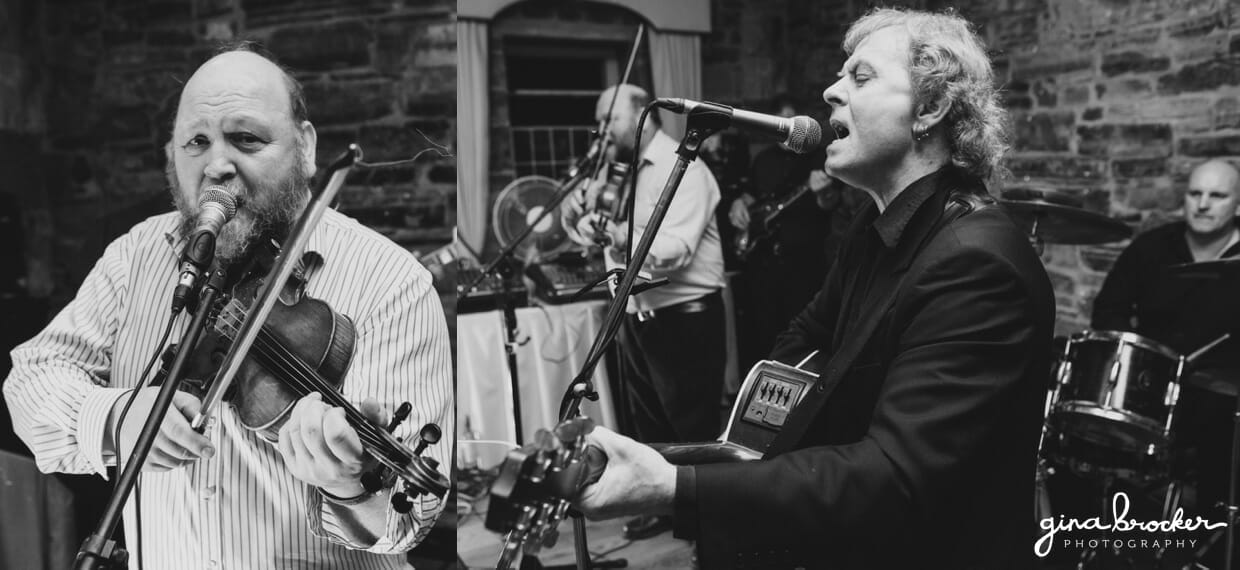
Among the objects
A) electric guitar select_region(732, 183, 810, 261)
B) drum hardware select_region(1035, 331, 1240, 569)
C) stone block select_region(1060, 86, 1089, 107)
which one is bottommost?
drum hardware select_region(1035, 331, 1240, 569)

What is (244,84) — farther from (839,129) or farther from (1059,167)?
(1059,167)

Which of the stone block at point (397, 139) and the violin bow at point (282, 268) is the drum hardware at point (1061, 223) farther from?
the violin bow at point (282, 268)

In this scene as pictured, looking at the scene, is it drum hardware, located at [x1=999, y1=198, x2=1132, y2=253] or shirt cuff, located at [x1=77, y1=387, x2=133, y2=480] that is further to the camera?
drum hardware, located at [x1=999, y1=198, x2=1132, y2=253]

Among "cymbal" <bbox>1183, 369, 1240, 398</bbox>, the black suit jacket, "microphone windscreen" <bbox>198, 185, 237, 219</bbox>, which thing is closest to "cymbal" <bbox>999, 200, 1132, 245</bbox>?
"cymbal" <bbox>1183, 369, 1240, 398</bbox>

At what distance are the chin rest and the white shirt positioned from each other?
621 millimetres

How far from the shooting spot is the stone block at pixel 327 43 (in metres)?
2.43

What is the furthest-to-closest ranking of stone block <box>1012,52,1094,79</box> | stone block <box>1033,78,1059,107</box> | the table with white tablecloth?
stone block <box>1033,78,1059,107</box> < stone block <box>1012,52,1094,79</box> < the table with white tablecloth

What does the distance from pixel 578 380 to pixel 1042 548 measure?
2.44 metres

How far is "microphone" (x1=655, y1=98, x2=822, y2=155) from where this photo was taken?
1.75m

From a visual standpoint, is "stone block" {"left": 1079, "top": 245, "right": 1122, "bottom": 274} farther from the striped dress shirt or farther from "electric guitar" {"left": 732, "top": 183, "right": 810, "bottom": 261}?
the striped dress shirt

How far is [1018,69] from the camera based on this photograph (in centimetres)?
431

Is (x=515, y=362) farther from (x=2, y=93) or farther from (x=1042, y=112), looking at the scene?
(x=1042, y=112)

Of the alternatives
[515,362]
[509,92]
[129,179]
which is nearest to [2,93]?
[129,179]

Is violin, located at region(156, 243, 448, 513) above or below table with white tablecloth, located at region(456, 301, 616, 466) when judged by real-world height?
above
